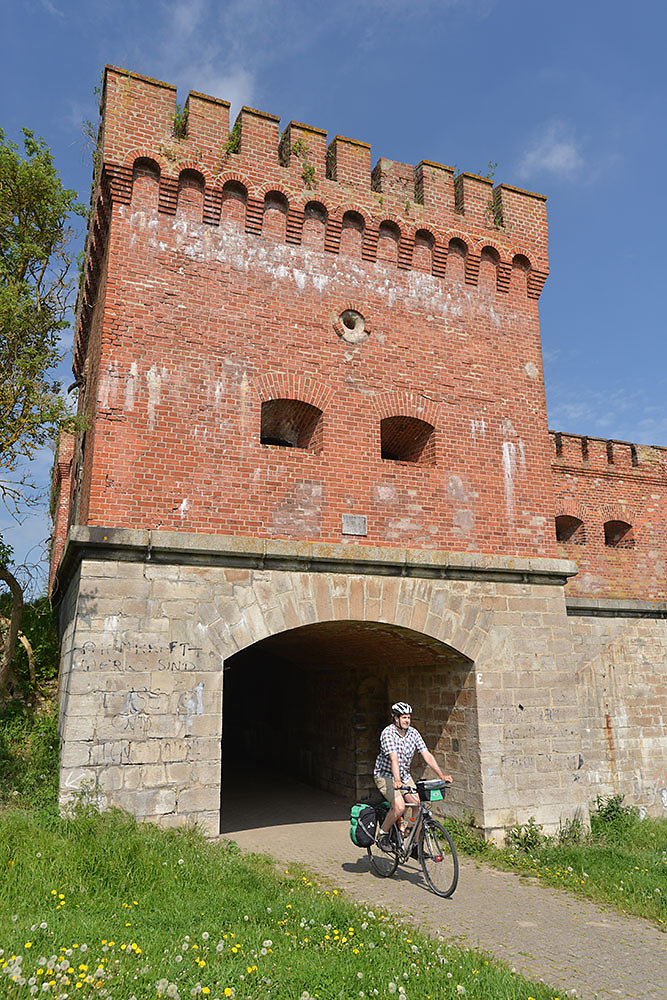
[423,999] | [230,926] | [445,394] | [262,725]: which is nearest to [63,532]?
[262,725]

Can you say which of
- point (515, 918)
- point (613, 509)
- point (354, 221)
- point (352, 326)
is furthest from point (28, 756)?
point (613, 509)

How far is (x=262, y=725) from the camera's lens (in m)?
17.0

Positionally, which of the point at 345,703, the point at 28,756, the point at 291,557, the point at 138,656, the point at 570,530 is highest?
the point at 570,530

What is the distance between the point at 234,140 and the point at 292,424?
3.97 meters

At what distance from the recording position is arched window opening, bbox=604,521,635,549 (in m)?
15.2

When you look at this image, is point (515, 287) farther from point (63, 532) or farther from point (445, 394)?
point (63, 532)

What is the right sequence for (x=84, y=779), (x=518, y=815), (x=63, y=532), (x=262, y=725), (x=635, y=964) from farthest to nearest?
(x=262, y=725) → (x=63, y=532) → (x=518, y=815) → (x=84, y=779) → (x=635, y=964)

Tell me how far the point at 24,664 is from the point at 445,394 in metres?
7.37

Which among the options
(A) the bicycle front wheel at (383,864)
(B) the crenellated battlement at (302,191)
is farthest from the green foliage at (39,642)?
(A) the bicycle front wheel at (383,864)

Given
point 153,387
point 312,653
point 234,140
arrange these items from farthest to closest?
point 312,653 < point 234,140 < point 153,387

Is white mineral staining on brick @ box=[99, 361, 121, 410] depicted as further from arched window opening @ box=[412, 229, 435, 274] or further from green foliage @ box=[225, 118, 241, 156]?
arched window opening @ box=[412, 229, 435, 274]

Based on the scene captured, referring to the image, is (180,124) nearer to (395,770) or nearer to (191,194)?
(191,194)

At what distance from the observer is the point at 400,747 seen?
7.76 m

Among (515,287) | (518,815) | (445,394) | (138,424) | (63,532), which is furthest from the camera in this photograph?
(63,532)
